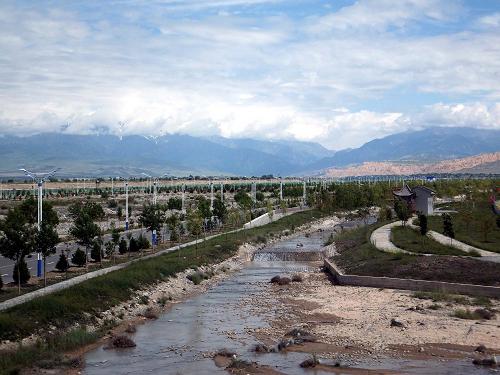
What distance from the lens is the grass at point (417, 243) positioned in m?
45.5

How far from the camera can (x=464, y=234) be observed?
5625 centimetres

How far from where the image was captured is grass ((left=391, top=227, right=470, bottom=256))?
45.5m

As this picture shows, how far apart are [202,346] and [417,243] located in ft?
92.7

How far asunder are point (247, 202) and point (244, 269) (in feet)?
91.9

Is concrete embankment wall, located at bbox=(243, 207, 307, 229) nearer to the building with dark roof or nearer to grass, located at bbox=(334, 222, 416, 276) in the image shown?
the building with dark roof

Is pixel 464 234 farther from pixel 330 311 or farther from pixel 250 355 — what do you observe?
Result: pixel 250 355

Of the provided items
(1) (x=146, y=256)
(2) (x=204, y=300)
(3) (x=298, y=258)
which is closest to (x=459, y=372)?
(2) (x=204, y=300)

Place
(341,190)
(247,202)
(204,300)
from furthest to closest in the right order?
(341,190) < (247,202) < (204,300)

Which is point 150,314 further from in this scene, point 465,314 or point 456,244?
point 456,244

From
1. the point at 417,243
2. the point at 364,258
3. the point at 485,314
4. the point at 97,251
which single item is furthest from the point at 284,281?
the point at 485,314

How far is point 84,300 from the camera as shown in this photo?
29922 mm

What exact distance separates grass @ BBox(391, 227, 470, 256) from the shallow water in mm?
13545

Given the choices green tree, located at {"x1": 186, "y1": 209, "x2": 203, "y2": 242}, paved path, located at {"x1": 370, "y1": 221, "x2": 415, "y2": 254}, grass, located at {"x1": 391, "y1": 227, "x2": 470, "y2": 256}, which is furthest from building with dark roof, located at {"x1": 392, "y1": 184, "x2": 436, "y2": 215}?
green tree, located at {"x1": 186, "y1": 209, "x2": 203, "y2": 242}

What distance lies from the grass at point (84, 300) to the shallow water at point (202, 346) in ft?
7.08
